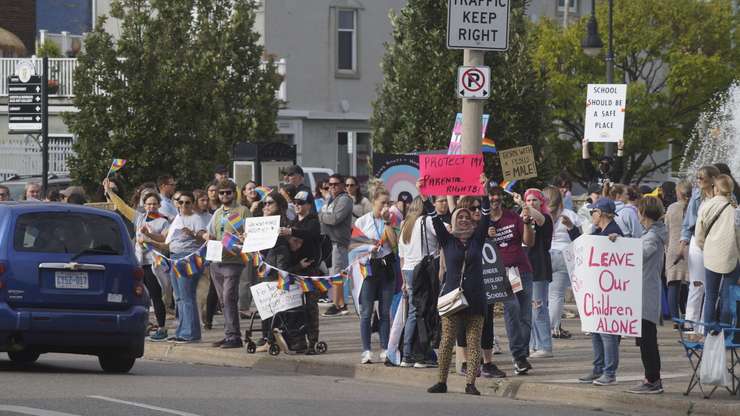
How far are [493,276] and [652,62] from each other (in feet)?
103

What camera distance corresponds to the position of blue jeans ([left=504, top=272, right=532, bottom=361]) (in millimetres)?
14883

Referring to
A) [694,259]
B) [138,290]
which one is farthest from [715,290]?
[138,290]

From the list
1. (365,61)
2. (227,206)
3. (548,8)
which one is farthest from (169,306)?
(548,8)

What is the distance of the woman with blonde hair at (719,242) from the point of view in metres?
16.0

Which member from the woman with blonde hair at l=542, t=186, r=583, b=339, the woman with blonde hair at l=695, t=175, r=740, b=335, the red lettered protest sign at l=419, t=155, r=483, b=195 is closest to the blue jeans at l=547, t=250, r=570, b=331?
the woman with blonde hair at l=542, t=186, r=583, b=339

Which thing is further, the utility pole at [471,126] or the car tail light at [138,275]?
the utility pole at [471,126]

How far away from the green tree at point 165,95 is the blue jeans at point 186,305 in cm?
1317

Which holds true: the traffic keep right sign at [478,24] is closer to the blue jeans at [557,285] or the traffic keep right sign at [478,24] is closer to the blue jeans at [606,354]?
the blue jeans at [557,285]

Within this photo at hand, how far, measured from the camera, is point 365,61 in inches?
1845

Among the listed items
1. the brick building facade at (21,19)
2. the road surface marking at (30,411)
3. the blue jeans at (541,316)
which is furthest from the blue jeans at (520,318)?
the brick building facade at (21,19)

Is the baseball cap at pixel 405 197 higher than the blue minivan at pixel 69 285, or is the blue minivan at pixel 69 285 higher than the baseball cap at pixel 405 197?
the baseball cap at pixel 405 197

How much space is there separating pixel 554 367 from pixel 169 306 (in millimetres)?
8023

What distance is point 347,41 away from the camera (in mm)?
46719

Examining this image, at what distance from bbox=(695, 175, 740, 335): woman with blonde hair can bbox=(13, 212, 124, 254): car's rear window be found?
611 cm
